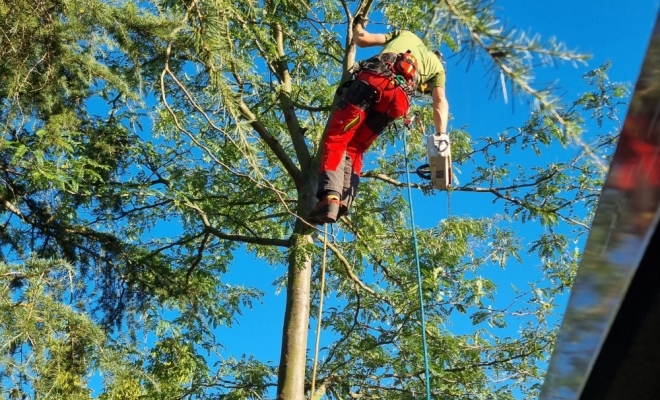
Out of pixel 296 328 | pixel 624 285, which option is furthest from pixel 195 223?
pixel 624 285

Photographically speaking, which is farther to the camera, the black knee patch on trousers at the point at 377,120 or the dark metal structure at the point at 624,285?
the black knee patch on trousers at the point at 377,120

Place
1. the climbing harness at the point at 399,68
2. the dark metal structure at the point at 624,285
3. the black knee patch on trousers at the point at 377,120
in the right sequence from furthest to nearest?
the black knee patch on trousers at the point at 377,120
the climbing harness at the point at 399,68
the dark metal structure at the point at 624,285

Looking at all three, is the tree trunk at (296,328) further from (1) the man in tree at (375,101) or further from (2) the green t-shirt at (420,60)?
(2) the green t-shirt at (420,60)

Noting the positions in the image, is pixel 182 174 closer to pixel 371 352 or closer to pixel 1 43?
pixel 371 352

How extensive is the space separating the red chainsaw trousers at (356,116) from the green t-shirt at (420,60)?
19 cm

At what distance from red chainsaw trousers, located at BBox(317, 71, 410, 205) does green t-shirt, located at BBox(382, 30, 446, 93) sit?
0.19 meters

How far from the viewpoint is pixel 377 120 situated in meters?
4.89

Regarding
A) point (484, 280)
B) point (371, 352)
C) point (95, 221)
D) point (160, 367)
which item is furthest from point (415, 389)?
point (95, 221)

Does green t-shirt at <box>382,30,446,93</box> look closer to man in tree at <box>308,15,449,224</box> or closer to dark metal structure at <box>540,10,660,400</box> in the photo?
man in tree at <box>308,15,449,224</box>

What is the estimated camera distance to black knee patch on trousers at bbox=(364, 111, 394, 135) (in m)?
4.83

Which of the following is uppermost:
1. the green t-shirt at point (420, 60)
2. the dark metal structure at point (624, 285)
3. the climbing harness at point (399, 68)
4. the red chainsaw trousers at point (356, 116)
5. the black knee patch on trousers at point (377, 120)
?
the green t-shirt at point (420, 60)

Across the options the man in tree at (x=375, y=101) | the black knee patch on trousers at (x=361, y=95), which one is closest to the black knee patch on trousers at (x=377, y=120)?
the man in tree at (x=375, y=101)

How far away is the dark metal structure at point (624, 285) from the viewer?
3.20ft

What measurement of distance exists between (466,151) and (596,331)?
21.0 ft
